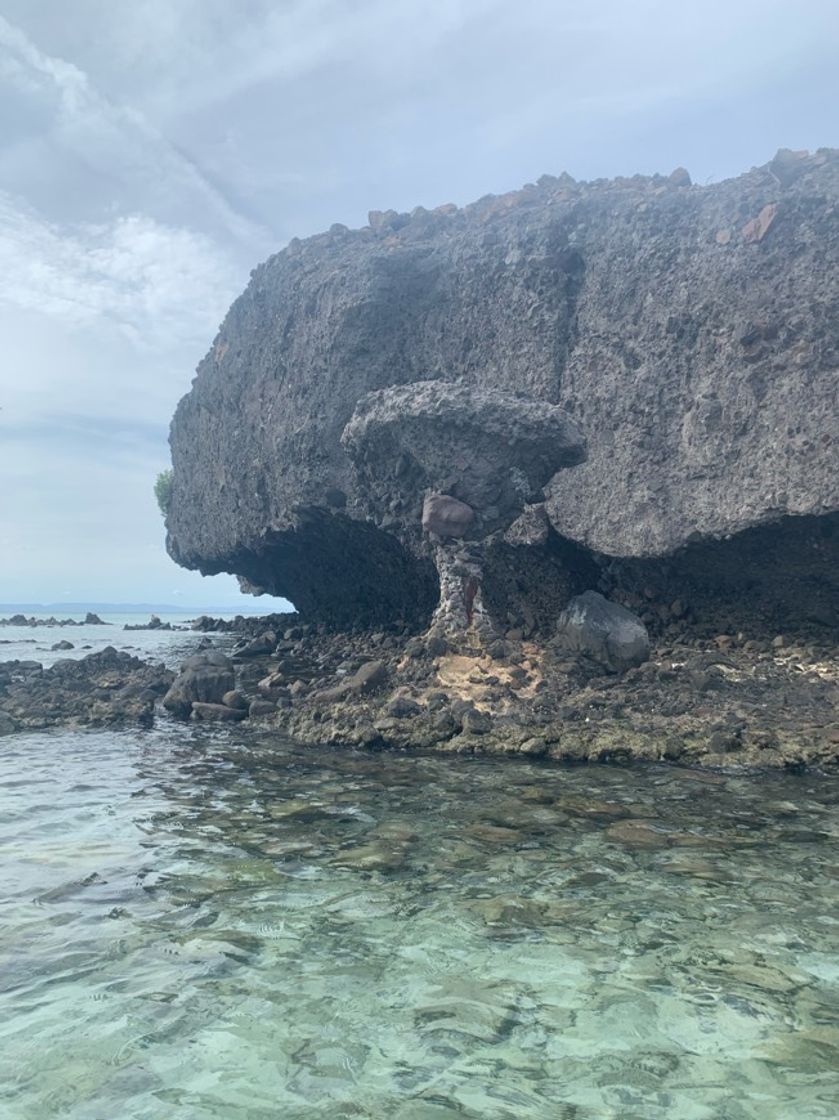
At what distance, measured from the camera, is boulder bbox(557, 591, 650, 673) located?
692 inches

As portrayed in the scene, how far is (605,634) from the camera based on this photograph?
17859 mm

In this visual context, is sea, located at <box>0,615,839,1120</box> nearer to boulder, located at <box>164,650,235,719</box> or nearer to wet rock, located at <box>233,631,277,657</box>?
boulder, located at <box>164,650,235,719</box>

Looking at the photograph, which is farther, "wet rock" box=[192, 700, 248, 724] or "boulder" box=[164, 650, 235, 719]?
→ "boulder" box=[164, 650, 235, 719]

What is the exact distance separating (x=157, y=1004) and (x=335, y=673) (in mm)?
17661

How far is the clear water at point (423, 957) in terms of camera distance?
4227 mm

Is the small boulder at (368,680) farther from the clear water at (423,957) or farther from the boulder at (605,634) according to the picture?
the clear water at (423,957)

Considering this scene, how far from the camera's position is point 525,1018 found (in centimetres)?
495

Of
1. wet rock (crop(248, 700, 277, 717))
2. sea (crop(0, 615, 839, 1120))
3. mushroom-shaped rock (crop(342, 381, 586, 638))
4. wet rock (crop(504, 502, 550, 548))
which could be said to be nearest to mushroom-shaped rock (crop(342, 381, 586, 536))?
mushroom-shaped rock (crop(342, 381, 586, 638))

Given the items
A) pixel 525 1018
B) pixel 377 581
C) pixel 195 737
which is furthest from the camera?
pixel 377 581

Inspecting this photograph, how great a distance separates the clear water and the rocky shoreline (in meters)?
2.64

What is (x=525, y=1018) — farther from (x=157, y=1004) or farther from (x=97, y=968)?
(x=97, y=968)

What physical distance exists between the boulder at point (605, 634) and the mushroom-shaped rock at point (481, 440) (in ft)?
10.9

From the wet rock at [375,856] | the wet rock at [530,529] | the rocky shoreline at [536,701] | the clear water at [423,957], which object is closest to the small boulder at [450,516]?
the rocky shoreline at [536,701]

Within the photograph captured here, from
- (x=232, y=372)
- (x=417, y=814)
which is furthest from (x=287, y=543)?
(x=417, y=814)
